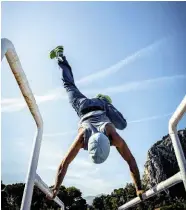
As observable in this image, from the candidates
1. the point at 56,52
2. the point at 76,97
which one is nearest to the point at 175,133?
Answer: the point at 76,97

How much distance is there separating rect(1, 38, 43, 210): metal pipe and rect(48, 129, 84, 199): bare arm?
0.45 meters

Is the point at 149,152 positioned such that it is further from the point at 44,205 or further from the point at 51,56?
the point at 51,56

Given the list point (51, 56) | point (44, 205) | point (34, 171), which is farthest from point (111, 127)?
point (44, 205)

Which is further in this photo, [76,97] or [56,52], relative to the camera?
[56,52]

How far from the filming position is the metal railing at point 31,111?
211cm

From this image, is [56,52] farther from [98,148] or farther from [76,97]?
[98,148]

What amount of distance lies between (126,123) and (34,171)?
176cm

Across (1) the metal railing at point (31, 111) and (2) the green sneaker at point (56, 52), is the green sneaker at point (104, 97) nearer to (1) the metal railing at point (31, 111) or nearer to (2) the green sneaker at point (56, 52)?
(2) the green sneaker at point (56, 52)

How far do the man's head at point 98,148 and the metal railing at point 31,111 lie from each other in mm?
718

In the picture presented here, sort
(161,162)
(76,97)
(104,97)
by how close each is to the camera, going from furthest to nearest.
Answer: (161,162)
(104,97)
(76,97)

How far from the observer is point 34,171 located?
9.97 feet

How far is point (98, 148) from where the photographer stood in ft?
10.2

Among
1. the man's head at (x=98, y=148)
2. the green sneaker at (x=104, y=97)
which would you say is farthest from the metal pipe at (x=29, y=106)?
the green sneaker at (x=104, y=97)

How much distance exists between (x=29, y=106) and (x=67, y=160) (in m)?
0.99
